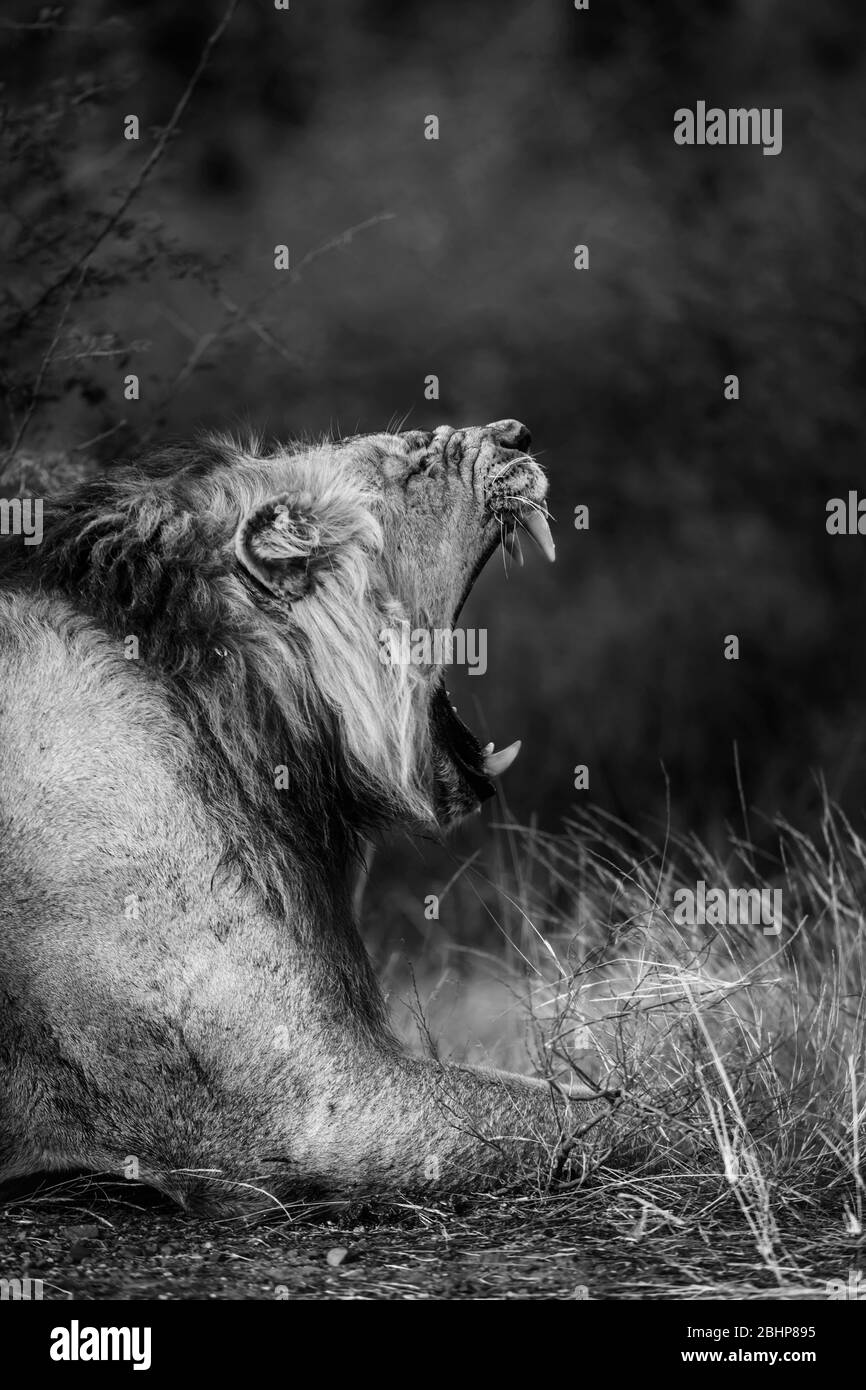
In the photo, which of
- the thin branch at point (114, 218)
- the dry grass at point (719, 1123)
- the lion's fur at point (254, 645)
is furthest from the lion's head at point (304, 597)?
the thin branch at point (114, 218)

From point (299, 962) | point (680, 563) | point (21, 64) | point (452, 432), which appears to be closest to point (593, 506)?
point (680, 563)

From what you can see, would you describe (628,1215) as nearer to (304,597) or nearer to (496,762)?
(496,762)

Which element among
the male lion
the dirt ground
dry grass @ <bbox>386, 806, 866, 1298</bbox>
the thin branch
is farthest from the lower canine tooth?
the thin branch

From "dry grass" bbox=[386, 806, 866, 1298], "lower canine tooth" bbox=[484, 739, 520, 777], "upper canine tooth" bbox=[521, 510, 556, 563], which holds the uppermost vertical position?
"upper canine tooth" bbox=[521, 510, 556, 563]

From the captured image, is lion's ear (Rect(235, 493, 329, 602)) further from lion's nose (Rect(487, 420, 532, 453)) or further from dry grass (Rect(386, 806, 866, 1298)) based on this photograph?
dry grass (Rect(386, 806, 866, 1298))

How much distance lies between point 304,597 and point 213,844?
702 mm

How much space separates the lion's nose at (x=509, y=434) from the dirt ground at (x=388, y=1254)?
1.99 meters

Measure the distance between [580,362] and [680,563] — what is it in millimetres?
1401

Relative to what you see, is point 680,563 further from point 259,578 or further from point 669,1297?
point 669,1297

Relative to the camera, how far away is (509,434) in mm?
4613

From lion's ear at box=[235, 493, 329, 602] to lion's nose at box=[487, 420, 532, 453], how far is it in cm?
66

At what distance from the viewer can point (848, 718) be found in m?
10.4

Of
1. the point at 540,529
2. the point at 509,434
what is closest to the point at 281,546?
the point at 540,529

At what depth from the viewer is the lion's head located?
4.02 metres
